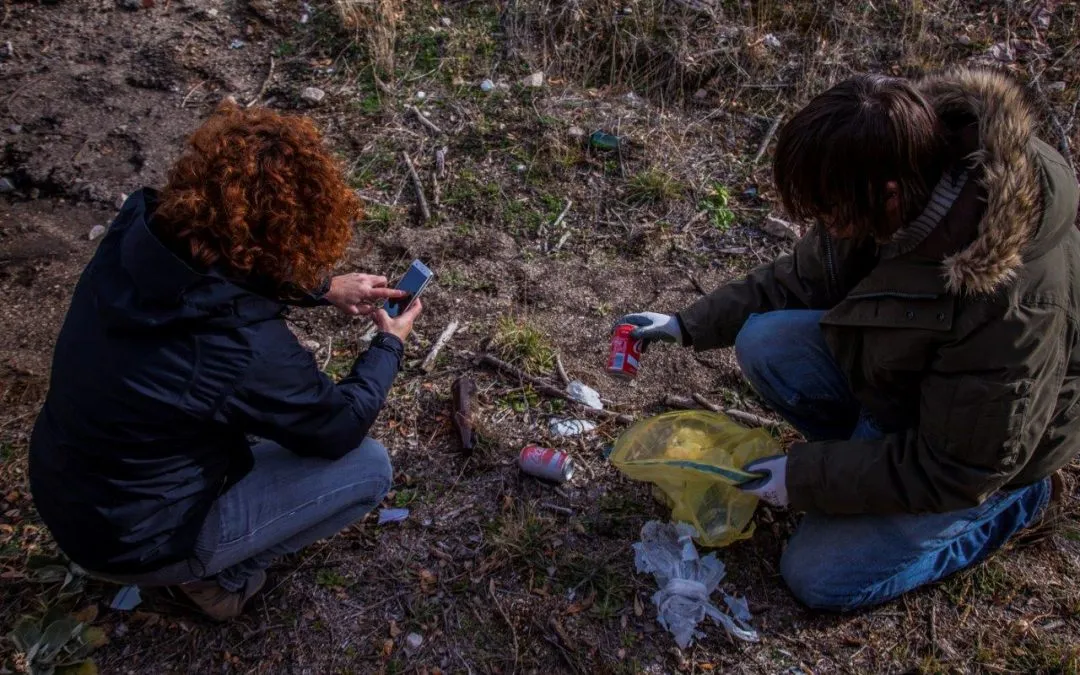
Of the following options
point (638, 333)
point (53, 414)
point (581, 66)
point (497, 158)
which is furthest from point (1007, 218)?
point (581, 66)

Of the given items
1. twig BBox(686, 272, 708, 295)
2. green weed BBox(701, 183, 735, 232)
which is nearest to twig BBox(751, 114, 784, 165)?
green weed BBox(701, 183, 735, 232)

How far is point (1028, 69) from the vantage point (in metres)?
4.52

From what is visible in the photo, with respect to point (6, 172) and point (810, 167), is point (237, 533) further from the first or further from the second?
point (6, 172)

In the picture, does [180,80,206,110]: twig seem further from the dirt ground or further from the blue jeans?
the blue jeans

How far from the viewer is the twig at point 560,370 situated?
126 inches

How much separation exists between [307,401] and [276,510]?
44 centimetres

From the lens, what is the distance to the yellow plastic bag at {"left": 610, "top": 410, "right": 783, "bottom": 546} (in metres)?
2.52

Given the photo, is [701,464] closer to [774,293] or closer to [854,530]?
[854,530]

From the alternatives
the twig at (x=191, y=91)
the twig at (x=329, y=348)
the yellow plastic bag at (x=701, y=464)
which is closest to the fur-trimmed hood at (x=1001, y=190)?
the yellow plastic bag at (x=701, y=464)

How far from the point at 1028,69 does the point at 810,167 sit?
11.8 ft

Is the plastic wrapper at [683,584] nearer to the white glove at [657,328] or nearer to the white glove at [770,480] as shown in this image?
the white glove at [770,480]

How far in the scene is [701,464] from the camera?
2.45 m

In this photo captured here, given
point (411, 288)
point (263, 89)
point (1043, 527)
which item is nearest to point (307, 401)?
point (411, 288)

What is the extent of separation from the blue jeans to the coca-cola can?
78 centimetres
